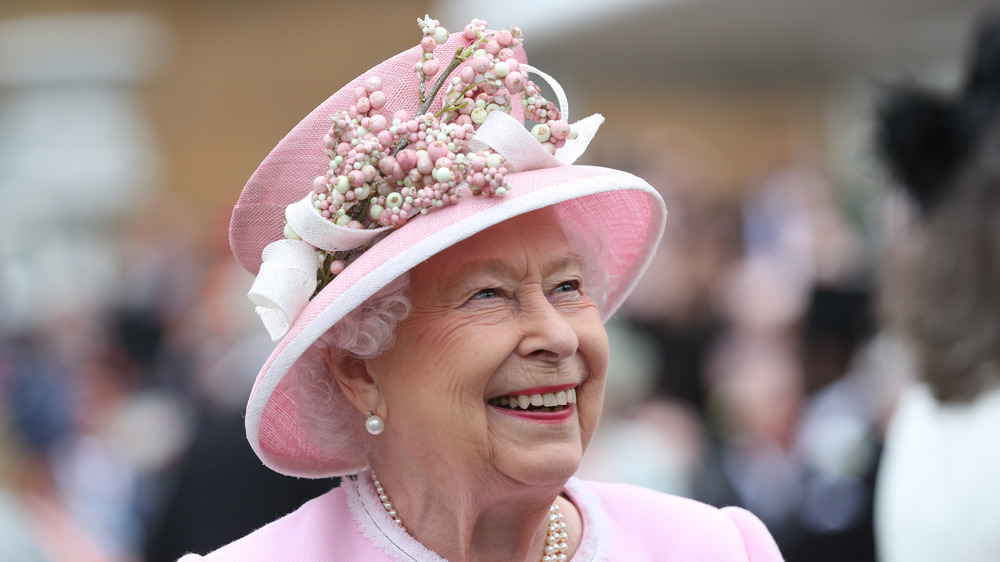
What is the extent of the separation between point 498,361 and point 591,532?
1.83ft

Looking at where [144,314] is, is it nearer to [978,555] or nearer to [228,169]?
[228,169]

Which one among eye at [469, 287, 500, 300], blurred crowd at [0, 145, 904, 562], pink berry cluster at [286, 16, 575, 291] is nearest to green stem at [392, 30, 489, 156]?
pink berry cluster at [286, 16, 575, 291]

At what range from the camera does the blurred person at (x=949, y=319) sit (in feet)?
11.0

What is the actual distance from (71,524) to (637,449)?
309cm

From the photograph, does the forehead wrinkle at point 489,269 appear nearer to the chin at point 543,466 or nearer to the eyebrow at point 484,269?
the eyebrow at point 484,269

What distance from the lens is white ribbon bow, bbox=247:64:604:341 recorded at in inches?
94.1

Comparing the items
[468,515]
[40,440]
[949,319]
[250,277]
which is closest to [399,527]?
[468,515]

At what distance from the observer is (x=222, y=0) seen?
17828mm

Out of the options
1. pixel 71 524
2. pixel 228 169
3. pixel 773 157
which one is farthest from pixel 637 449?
pixel 228 169

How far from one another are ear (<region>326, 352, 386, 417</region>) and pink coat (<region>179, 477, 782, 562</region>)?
235 millimetres

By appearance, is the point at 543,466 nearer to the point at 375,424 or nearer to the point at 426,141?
the point at 375,424

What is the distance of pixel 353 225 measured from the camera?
2408 millimetres

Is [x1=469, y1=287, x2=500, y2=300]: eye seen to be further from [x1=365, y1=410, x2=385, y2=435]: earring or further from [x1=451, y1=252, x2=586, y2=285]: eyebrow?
[x1=365, y1=410, x2=385, y2=435]: earring

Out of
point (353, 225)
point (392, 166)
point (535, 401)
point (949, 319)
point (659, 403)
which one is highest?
point (392, 166)
